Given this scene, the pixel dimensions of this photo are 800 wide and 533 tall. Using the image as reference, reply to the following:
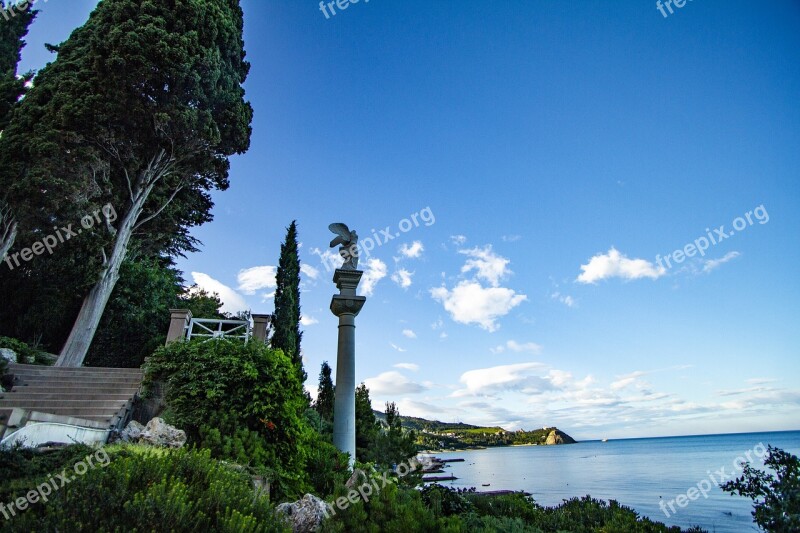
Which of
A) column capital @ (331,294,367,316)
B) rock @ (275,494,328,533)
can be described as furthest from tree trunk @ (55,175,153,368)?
rock @ (275,494,328,533)

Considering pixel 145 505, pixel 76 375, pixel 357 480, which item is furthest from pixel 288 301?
pixel 145 505

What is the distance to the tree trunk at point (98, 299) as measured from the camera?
12617mm

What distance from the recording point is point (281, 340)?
12789 mm

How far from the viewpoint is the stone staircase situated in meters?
7.45

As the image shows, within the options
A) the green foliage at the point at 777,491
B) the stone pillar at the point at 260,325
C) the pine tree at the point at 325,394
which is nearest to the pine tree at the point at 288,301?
the stone pillar at the point at 260,325

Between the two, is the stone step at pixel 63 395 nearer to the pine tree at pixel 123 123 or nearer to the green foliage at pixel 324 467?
the green foliage at pixel 324 467

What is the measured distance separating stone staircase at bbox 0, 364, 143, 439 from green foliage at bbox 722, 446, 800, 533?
926 cm

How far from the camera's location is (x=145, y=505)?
108 inches

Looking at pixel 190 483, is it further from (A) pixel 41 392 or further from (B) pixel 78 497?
(A) pixel 41 392

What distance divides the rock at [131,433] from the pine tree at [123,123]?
313 inches

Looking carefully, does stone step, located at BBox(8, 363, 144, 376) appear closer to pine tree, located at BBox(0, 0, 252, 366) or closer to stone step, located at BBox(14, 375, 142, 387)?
stone step, located at BBox(14, 375, 142, 387)

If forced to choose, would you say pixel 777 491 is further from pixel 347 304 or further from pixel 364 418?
pixel 364 418

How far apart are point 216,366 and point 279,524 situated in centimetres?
472

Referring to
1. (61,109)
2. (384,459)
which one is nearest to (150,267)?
(61,109)
